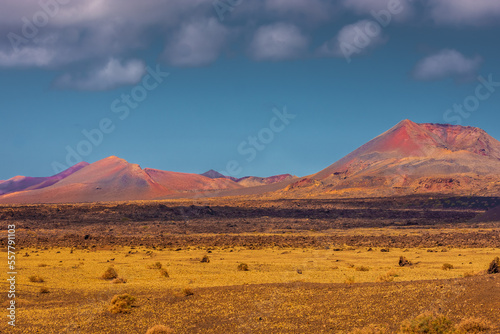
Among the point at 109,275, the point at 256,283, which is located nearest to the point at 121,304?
the point at 256,283

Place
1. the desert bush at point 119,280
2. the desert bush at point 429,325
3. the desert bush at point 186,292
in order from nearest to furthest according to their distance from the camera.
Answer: the desert bush at point 429,325
the desert bush at point 186,292
the desert bush at point 119,280

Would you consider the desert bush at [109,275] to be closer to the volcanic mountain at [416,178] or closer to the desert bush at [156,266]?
the desert bush at [156,266]

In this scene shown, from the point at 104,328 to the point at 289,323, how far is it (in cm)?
457

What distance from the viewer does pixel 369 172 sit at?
174750 mm

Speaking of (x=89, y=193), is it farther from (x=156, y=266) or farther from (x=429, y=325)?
(x=429, y=325)

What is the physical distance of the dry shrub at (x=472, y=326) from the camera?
401 inches

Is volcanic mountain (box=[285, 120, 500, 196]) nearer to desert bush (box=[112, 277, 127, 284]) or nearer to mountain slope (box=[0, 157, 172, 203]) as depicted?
mountain slope (box=[0, 157, 172, 203])

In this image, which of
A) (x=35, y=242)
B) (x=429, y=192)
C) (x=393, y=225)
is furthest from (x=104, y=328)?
(x=429, y=192)

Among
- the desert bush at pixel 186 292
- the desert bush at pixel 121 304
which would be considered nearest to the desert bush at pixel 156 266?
the desert bush at pixel 186 292

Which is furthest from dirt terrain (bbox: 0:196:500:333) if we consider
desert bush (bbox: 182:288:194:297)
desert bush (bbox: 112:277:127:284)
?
desert bush (bbox: 112:277:127:284)

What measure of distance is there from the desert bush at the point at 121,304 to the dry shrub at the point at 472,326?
333 inches

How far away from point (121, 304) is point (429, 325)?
8.17 m

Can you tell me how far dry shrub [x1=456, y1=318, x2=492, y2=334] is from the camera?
401 inches

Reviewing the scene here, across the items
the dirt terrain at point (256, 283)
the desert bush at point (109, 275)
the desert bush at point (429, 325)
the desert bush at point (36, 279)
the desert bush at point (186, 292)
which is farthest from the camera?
the desert bush at point (109, 275)
